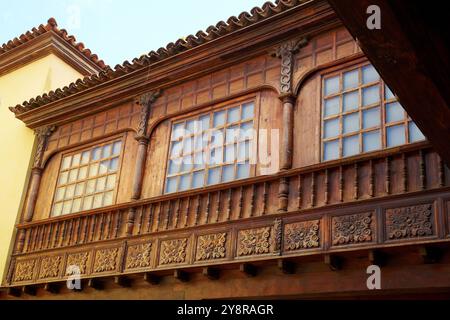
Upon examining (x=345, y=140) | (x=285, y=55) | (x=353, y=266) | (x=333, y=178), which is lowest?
(x=353, y=266)

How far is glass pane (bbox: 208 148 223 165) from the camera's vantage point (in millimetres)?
8242

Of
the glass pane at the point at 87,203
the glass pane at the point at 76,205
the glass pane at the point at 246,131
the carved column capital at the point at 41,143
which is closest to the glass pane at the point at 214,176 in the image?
the glass pane at the point at 246,131

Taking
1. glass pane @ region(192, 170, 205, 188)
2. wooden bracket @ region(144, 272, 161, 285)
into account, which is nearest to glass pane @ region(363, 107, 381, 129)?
glass pane @ region(192, 170, 205, 188)

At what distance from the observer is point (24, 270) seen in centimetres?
994

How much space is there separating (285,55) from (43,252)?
5151mm

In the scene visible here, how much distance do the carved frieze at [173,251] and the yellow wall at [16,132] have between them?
12.9ft

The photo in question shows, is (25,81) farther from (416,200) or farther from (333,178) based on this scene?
(416,200)

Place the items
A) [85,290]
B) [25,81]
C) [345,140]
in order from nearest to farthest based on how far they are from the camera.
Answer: [345,140]
[85,290]
[25,81]

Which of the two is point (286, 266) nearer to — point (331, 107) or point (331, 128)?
point (331, 128)

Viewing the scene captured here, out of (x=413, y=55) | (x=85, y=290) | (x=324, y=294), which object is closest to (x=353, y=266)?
(x=324, y=294)

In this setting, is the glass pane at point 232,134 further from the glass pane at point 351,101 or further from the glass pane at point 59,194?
the glass pane at point 59,194

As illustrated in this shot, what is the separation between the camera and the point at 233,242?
7.35 metres

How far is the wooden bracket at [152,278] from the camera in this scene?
8.12 meters
